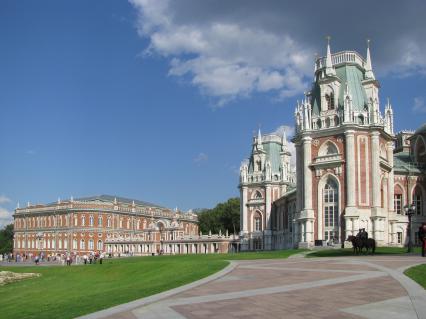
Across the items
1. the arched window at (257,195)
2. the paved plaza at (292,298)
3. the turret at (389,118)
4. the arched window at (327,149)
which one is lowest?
the paved plaza at (292,298)

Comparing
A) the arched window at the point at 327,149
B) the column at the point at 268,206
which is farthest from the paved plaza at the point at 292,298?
the column at the point at 268,206

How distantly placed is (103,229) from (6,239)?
59.6 m

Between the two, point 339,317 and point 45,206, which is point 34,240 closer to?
point 45,206

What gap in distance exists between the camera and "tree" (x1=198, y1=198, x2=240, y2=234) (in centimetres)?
12566

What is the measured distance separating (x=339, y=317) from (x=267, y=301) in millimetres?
2634

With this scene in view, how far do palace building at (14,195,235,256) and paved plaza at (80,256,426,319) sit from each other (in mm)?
79777

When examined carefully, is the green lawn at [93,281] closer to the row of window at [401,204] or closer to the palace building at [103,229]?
the row of window at [401,204]

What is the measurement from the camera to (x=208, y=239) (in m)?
98.2

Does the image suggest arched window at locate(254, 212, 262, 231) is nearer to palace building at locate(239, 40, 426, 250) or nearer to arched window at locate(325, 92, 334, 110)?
palace building at locate(239, 40, 426, 250)

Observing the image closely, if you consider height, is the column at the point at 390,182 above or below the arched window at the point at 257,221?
above

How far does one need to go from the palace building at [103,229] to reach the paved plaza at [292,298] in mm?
79777

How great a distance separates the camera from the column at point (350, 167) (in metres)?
57.8

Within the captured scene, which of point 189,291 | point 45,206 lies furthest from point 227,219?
point 189,291

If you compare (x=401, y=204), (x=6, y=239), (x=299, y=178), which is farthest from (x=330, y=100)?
(x=6, y=239)
